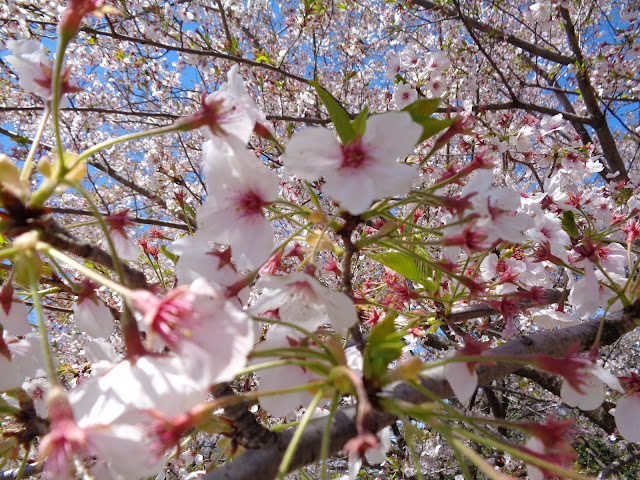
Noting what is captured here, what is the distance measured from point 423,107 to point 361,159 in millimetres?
315

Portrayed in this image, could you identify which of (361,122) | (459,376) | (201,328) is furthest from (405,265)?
(201,328)

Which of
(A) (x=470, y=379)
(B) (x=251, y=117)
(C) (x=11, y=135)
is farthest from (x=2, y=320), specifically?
(C) (x=11, y=135)

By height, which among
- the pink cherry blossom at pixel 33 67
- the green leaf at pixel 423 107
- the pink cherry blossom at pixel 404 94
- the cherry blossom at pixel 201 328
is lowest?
the cherry blossom at pixel 201 328

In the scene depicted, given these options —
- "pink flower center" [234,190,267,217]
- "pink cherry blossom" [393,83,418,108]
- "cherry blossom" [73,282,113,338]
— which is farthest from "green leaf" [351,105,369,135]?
"pink cherry blossom" [393,83,418,108]

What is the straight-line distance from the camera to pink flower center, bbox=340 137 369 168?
98 centimetres

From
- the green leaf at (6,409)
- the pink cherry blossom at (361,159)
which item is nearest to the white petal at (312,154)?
the pink cherry blossom at (361,159)

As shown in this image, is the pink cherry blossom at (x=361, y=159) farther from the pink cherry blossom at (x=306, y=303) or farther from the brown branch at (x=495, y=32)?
the brown branch at (x=495, y=32)

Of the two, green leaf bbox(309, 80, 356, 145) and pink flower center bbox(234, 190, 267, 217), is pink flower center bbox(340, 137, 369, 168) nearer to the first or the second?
green leaf bbox(309, 80, 356, 145)

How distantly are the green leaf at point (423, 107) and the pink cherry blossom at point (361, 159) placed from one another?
0.23 m

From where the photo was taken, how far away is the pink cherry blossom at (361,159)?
35.4 inches

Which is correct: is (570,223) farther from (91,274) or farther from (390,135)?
(91,274)

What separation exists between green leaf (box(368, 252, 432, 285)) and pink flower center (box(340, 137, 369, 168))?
0.64 meters

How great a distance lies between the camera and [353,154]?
989 millimetres

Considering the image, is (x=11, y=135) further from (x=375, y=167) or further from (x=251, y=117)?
(x=375, y=167)
